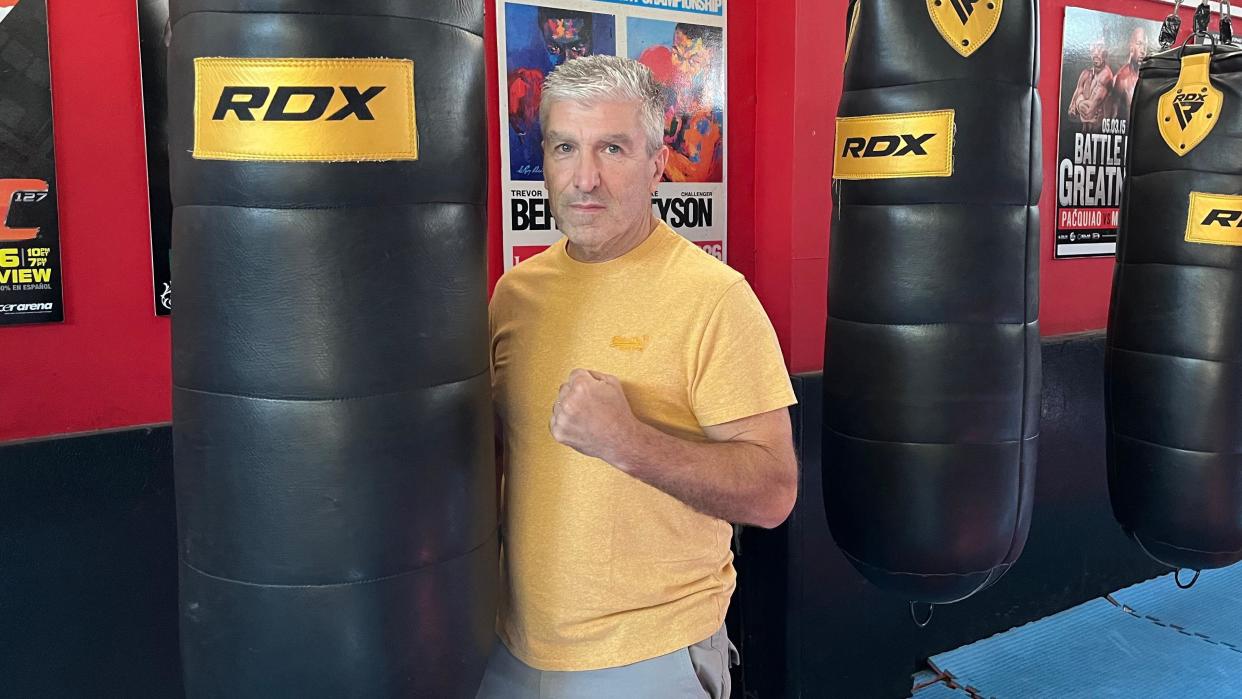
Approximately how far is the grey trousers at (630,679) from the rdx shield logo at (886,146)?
106 centimetres

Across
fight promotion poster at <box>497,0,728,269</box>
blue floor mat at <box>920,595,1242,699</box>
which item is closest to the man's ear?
fight promotion poster at <box>497,0,728,269</box>

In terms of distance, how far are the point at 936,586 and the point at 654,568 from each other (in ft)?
3.03

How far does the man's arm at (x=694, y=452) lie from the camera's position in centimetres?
117

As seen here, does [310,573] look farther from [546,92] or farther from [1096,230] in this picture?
[1096,230]

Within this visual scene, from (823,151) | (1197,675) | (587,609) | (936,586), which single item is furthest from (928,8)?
(1197,675)

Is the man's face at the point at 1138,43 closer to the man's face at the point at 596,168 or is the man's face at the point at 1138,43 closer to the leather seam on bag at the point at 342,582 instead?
the man's face at the point at 596,168

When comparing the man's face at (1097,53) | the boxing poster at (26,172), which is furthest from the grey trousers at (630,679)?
the man's face at (1097,53)

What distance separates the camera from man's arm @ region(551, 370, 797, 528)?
1173mm

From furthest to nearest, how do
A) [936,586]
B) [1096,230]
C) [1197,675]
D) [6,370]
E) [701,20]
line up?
[1096,230] < [1197,675] < [701,20] < [936,586] < [6,370]

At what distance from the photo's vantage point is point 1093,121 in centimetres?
354

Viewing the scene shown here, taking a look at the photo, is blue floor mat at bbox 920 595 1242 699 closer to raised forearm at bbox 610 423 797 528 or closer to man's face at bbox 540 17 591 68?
raised forearm at bbox 610 423 797 528

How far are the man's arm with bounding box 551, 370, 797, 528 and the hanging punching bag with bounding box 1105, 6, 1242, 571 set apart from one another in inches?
66.4

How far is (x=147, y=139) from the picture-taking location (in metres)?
1.94

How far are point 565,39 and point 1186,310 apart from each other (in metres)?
1.81
